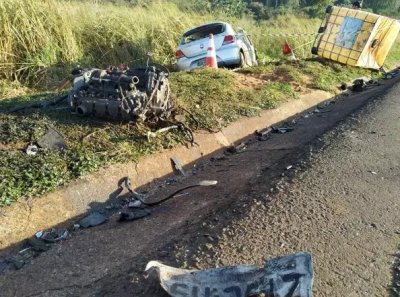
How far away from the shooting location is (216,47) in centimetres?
1066

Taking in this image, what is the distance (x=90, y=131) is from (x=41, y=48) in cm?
537

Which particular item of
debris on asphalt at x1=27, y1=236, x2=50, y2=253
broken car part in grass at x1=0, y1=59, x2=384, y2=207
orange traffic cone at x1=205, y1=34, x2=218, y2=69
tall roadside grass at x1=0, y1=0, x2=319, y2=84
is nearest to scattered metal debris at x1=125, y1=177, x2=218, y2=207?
broken car part in grass at x1=0, y1=59, x2=384, y2=207

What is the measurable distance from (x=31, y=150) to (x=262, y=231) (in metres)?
2.99

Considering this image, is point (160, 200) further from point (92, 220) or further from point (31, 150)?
point (31, 150)

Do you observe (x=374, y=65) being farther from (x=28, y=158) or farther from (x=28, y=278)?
(x=28, y=278)

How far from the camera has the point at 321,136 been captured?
259 inches

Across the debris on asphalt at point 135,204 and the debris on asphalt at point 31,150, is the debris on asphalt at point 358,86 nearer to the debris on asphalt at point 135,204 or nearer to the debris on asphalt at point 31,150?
the debris on asphalt at point 135,204

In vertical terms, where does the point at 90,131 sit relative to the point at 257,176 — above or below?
above

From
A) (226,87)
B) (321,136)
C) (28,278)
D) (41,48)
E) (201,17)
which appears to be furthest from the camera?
(201,17)

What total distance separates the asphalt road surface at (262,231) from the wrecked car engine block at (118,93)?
3.37ft

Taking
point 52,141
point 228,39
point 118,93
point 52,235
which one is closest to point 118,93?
point 118,93

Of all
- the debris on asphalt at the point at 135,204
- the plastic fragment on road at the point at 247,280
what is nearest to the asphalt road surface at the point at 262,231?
the plastic fragment on road at the point at 247,280

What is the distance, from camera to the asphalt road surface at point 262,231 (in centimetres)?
332

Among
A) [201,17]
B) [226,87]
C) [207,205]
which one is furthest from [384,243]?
[201,17]
